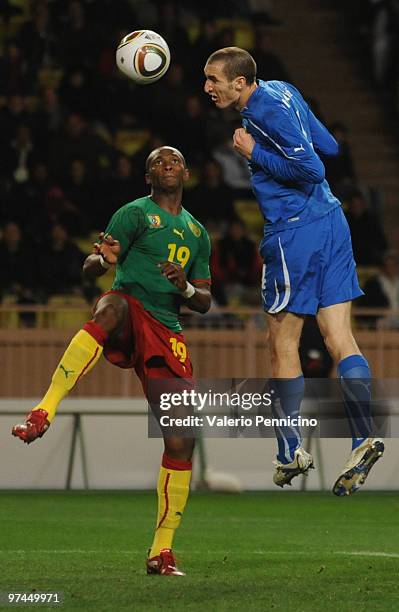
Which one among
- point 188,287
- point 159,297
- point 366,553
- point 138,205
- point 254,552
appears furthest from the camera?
point 254,552

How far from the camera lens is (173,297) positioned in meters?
9.04

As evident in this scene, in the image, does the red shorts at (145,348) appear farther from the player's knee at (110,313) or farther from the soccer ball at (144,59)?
Answer: the soccer ball at (144,59)

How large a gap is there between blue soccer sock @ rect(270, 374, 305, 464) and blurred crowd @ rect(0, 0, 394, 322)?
733 centimetres

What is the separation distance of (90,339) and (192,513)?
4461mm

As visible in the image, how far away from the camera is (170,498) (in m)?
9.04

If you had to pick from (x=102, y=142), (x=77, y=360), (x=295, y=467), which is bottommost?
(x=295, y=467)

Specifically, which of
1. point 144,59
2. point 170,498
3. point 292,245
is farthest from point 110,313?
point 144,59

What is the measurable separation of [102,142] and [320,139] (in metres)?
9.31

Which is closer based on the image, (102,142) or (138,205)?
(138,205)

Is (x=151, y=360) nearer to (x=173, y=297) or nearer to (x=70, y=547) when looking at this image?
(x=173, y=297)

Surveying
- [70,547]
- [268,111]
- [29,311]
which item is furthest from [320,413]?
[268,111]

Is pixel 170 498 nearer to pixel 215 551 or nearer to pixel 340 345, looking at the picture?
pixel 340 345

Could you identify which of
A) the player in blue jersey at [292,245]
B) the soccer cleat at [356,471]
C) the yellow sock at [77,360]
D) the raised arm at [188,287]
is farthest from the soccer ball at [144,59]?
the soccer cleat at [356,471]

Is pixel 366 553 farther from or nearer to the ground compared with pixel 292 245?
nearer to the ground
